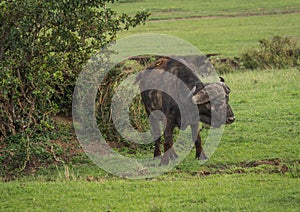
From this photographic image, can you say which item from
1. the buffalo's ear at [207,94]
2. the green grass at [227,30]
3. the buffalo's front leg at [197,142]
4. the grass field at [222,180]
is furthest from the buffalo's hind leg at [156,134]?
the green grass at [227,30]

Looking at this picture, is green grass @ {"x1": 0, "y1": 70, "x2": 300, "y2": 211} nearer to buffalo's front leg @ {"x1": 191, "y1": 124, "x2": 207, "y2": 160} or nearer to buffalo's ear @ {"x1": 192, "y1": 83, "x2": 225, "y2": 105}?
buffalo's front leg @ {"x1": 191, "y1": 124, "x2": 207, "y2": 160}

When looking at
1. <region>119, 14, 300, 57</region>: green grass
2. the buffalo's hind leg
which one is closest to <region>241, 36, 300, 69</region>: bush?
<region>119, 14, 300, 57</region>: green grass

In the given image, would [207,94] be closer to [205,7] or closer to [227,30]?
[227,30]

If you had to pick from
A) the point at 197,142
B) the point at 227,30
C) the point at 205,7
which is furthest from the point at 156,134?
the point at 205,7

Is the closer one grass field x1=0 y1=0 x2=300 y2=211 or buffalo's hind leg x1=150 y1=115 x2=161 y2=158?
grass field x1=0 y1=0 x2=300 y2=211

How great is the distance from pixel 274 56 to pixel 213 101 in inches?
522

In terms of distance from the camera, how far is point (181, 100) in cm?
1128

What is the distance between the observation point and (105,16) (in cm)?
1219

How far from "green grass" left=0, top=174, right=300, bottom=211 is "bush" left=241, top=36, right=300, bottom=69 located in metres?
14.0

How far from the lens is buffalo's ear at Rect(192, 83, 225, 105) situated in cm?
1111

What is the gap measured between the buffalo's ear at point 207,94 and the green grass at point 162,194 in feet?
4.91

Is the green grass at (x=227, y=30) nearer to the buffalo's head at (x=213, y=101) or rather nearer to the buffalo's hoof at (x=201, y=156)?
the buffalo's hoof at (x=201, y=156)

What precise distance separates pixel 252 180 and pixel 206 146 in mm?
2563

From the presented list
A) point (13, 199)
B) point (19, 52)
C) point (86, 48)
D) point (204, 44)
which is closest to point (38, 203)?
point (13, 199)
